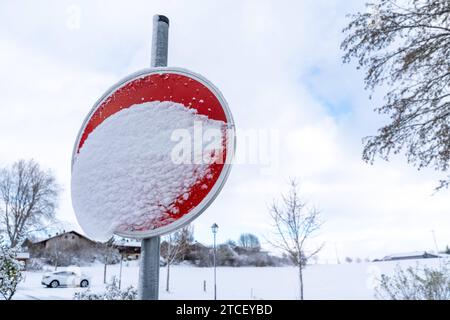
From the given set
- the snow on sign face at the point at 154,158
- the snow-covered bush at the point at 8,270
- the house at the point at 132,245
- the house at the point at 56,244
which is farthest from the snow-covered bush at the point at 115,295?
the house at the point at 56,244

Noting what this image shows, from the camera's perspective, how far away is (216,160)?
29.8 inches

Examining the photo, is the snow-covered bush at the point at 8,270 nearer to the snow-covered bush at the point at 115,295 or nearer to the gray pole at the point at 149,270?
the snow-covered bush at the point at 115,295

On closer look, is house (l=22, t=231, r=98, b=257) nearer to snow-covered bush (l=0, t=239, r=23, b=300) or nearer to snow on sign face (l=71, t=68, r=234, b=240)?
snow-covered bush (l=0, t=239, r=23, b=300)

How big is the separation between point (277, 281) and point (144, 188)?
1231 cm

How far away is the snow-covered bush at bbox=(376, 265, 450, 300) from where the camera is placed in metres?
5.81

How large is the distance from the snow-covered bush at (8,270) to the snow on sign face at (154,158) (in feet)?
19.5

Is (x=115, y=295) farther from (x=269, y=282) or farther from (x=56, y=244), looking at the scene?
(x=56, y=244)

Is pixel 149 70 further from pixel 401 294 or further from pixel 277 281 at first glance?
pixel 277 281

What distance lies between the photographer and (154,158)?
77cm

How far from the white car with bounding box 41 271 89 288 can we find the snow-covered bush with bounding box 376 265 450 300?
1360 centimetres

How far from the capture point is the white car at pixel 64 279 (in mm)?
14695

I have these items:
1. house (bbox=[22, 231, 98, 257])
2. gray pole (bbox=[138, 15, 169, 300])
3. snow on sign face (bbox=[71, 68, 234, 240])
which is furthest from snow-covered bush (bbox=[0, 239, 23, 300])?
house (bbox=[22, 231, 98, 257])
